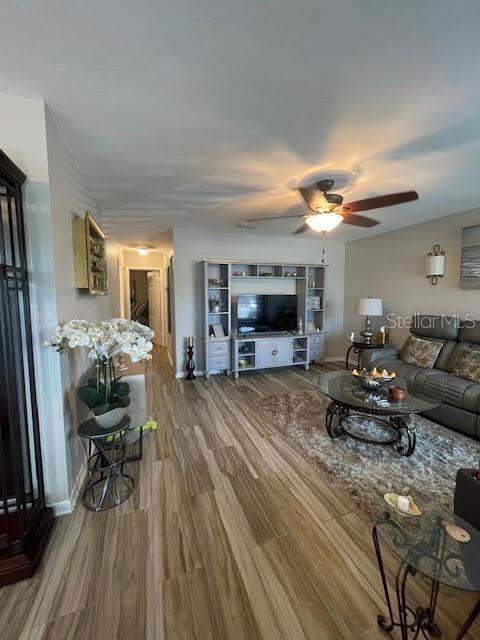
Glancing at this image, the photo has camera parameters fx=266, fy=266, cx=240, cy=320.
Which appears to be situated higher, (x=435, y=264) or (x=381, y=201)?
(x=381, y=201)

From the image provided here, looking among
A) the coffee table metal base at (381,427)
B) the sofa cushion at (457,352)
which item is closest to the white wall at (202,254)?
the coffee table metal base at (381,427)

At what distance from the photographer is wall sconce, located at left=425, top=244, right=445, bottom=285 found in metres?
3.61

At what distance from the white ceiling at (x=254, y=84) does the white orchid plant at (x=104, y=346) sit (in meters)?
1.26

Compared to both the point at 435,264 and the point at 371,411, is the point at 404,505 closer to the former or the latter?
the point at 371,411

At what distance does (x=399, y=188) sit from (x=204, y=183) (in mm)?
1958

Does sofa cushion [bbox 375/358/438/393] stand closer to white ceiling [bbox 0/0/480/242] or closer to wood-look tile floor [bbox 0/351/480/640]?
wood-look tile floor [bbox 0/351/480/640]

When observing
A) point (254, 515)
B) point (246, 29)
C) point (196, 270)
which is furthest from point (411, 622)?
point (196, 270)

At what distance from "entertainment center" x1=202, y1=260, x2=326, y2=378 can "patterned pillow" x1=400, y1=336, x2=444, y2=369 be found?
5.06ft

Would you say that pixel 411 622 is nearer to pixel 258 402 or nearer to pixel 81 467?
pixel 81 467

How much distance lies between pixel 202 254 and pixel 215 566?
394cm

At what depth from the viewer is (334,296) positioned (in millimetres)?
5527

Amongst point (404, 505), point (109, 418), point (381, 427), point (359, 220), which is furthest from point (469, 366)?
point (109, 418)

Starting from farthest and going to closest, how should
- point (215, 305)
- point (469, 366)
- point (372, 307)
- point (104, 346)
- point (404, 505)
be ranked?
point (215, 305) → point (372, 307) → point (469, 366) → point (104, 346) → point (404, 505)

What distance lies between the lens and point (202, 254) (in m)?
4.48
